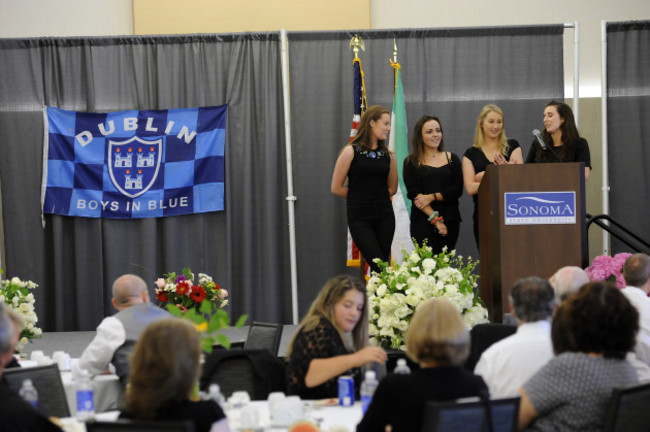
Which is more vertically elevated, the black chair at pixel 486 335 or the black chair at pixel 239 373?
the black chair at pixel 486 335

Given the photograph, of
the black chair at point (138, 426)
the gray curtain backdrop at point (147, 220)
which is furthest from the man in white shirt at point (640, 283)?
the gray curtain backdrop at point (147, 220)

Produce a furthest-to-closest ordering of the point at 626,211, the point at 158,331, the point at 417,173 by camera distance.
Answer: the point at 626,211 < the point at 417,173 < the point at 158,331

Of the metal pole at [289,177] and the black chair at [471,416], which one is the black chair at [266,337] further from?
the metal pole at [289,177]

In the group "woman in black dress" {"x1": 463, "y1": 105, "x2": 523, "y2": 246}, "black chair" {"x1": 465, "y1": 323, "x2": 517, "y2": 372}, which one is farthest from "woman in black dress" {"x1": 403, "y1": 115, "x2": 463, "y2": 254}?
"black chair" {"x1": 465, "y1": 323, "x2": 517, "y2": 372}

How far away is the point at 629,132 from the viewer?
27.7 feet

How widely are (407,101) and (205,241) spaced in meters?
2.36

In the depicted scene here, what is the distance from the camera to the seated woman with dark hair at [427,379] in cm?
272

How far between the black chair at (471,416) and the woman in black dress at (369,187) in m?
3.62

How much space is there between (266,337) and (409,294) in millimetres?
843

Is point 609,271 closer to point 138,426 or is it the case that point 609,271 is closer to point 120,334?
point 120,334

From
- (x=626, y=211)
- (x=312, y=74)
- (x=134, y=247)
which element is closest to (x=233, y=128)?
(x=312, y=74)

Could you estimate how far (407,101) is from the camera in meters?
8.55

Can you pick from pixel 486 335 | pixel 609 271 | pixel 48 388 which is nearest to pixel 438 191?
pixel 609 271

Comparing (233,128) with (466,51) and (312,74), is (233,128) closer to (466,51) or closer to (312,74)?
(312,74)
